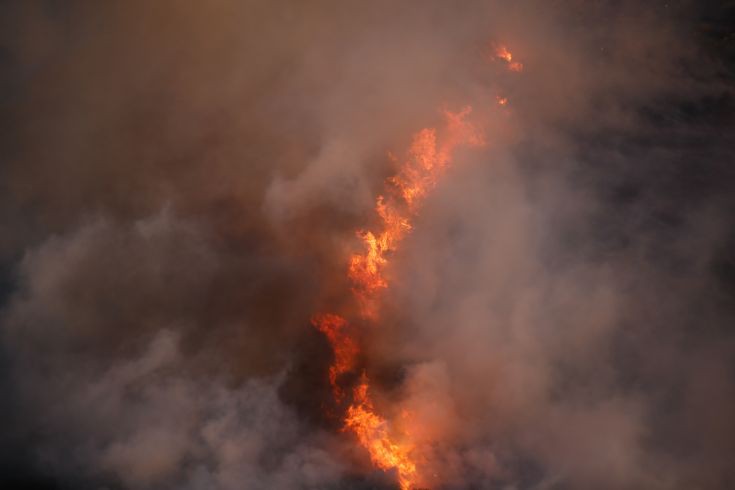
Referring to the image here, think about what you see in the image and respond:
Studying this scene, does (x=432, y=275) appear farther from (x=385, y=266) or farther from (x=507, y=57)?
(x=507, y=57)

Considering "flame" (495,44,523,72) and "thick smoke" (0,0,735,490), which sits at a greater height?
"flame" (495,44,523,72)

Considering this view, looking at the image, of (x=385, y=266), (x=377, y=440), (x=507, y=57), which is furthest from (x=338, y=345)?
(x=507, y=57)

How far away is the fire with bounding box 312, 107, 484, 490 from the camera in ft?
41.8

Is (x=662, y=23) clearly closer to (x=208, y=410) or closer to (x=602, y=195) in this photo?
(x=602, y=195)

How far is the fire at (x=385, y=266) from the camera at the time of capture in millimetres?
12750

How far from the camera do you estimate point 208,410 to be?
1339 cm

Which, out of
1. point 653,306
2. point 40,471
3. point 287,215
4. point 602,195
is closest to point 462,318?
point 653,306

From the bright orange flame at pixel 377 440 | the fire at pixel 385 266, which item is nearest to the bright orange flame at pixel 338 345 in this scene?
the fire at pixel 385 266

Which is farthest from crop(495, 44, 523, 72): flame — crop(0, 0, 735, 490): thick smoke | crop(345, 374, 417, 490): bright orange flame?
crop(345, 374, 417, 490): bright orange flame

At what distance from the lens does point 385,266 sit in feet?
53.8

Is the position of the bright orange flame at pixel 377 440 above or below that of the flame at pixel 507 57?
below

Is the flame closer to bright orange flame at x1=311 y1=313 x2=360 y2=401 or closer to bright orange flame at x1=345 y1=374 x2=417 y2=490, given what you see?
bright orange flame at x1=311 y1=313 x2=360 y2=401

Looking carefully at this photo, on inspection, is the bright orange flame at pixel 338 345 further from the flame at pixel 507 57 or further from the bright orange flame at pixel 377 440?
the flame at pixel 507 57

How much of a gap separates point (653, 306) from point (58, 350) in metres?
19.1
